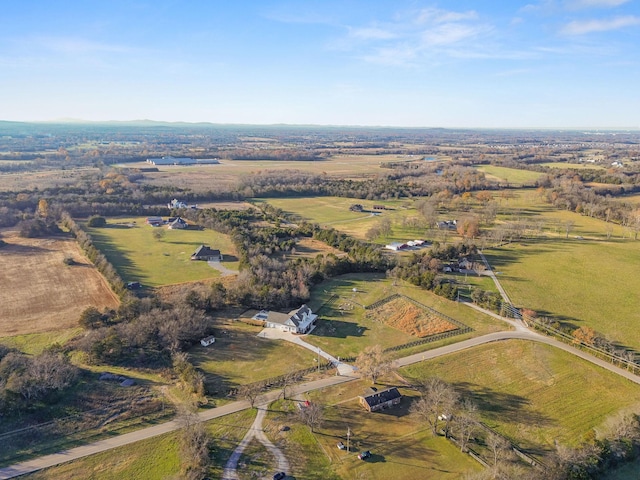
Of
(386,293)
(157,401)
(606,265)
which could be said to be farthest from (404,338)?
(606,265)

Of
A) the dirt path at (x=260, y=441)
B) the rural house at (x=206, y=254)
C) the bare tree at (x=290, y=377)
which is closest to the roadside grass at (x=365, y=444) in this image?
the dirt path at (x=260, y=441)

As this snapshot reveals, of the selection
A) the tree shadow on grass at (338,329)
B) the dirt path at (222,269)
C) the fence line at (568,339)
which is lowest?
the tree shadow on grass at (338,329)

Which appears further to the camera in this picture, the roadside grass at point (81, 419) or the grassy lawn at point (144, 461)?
the roadside grass at point (81, 419)

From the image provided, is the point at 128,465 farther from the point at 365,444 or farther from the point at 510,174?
the point at 510,174

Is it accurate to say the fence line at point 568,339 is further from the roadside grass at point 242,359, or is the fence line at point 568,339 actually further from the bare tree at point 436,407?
the roadside grass at point 242,359

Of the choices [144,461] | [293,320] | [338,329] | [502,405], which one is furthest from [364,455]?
[293,320]

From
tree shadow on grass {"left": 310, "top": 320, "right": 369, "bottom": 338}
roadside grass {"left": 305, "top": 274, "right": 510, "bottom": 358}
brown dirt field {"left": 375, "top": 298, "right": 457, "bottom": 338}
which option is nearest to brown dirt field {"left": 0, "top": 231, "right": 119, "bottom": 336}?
tree shadow on grass {"left": 310, "top": 320, "right": 369, "bottom": 338}

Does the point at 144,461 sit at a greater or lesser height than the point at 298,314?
lesser
